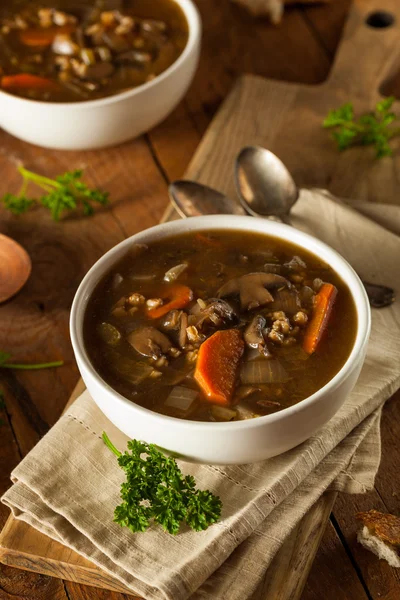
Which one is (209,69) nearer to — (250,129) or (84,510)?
(250,129)

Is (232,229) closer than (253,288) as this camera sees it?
No

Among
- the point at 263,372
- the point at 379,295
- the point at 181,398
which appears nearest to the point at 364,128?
the point at 379,295

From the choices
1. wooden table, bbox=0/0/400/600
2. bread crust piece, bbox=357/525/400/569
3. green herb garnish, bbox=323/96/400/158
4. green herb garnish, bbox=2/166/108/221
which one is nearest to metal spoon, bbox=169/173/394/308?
wooden table, bbox=0/0/400/600

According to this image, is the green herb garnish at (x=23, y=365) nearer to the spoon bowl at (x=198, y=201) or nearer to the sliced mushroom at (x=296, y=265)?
the spoon bowl at (x=198, y=201)

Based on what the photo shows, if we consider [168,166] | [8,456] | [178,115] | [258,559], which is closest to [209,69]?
[178,115]

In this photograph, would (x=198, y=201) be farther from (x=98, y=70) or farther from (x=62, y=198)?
(x=98, y=70)

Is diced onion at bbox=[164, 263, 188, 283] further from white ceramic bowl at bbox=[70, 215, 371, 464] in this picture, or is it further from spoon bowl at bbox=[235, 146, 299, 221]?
spoon bowl at bbox=[235, 146, 299, 221]

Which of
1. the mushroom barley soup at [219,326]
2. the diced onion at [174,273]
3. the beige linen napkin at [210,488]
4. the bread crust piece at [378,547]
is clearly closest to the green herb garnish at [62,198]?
the mushroom barley soup at [219,326]
